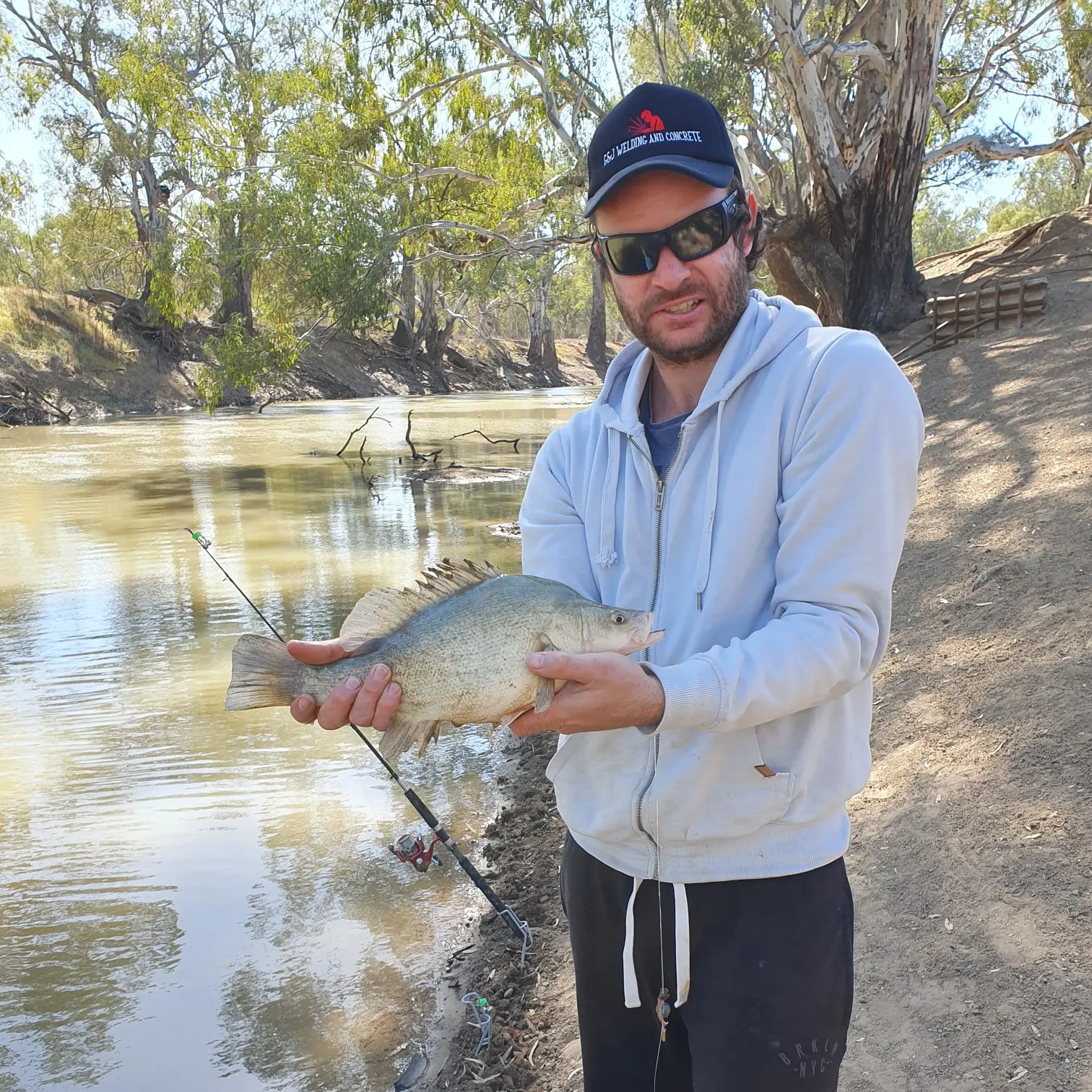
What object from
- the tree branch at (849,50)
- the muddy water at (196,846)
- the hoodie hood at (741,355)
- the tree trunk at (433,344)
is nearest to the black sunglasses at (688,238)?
the hoodie hood at (741,355)

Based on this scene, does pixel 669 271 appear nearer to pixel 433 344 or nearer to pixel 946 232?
pixel 433 344

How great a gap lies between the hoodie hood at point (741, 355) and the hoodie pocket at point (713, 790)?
54 centimetres

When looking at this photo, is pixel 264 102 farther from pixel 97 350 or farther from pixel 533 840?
pixel 533 840

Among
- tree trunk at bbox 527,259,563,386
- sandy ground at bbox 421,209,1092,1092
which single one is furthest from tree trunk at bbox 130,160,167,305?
sandy ground at bbox 421,209,1092,1092

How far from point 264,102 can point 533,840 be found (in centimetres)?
2509

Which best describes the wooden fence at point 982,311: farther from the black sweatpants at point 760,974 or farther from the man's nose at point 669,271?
the black sweatpants at point 760,974

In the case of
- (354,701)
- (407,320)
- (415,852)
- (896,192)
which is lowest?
(415,852)

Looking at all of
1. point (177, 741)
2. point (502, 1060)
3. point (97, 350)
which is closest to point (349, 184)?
point (177, 741)

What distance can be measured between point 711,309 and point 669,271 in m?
0.10

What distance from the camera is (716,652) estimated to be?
5.16ft

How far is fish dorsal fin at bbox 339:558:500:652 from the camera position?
202cm

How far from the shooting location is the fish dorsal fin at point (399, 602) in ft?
6.63

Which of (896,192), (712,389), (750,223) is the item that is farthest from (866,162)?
(712,389)

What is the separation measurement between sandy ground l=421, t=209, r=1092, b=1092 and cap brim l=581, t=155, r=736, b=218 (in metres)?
2.29
